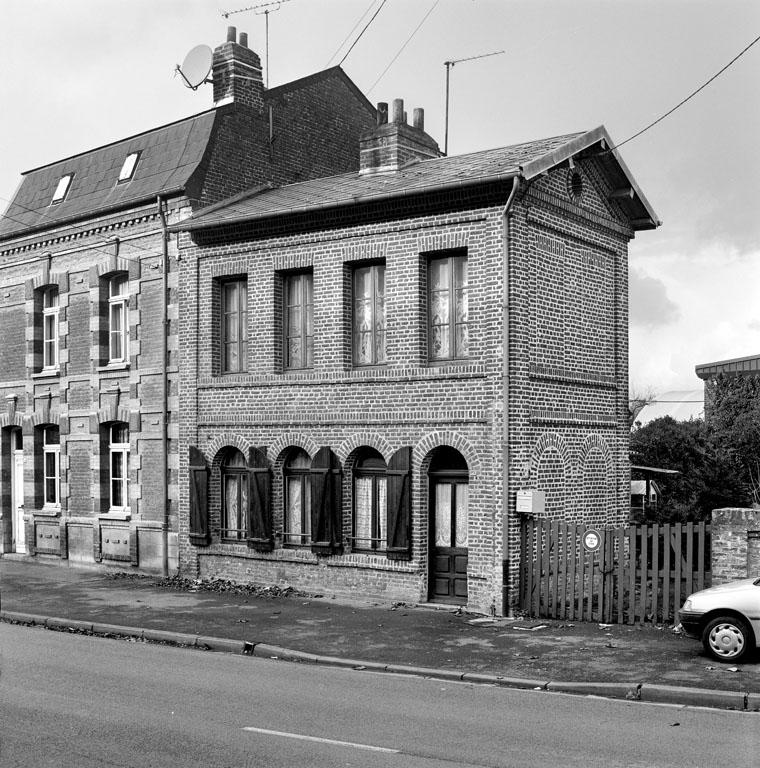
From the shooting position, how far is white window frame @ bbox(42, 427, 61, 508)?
A: 24.6 metres

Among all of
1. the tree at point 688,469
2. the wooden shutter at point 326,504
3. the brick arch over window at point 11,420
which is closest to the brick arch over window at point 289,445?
the wooden shutter at point 326,504

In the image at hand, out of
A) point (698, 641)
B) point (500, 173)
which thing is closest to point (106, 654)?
point (698, 641)

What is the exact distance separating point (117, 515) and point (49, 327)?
5452 mm

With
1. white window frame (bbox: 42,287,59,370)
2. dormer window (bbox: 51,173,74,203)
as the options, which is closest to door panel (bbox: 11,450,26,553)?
white window frame (bbox: 42,287,59,370)

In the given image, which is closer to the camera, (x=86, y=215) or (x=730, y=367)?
(x=86, y=215)

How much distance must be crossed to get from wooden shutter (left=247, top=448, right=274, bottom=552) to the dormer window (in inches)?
387

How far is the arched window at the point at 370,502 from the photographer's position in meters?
18.1

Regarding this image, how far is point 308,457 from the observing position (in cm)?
1919

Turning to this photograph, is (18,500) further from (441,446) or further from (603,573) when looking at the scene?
(603,573)

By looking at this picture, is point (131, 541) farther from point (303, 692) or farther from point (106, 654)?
point (303, 692)

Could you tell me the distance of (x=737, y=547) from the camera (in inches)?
567

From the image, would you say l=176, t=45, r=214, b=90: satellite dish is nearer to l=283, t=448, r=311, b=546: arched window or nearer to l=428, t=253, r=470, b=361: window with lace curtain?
l=428, t=253, r=470, b=361: window with lace curtain

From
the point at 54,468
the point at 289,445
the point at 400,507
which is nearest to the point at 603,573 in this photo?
the point at 400,507

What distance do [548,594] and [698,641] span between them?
10.1ft
